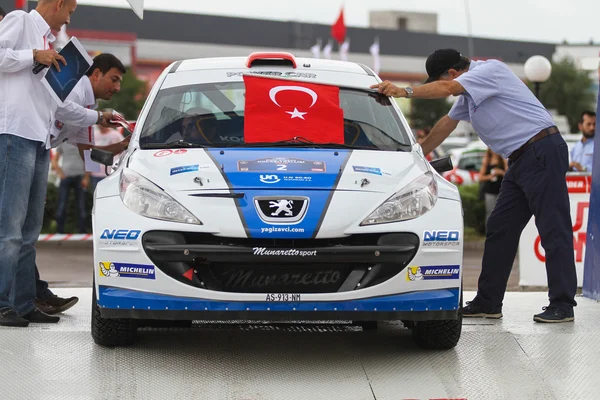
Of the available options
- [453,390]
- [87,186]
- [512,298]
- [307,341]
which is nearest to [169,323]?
[307,341]

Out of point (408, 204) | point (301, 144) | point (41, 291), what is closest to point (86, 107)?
point (41, 291)

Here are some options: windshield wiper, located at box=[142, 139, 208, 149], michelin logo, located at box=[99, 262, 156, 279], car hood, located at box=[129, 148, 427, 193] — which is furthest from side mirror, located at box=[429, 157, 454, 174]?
michelin logo, located at box=[99, 262, 156, 279]

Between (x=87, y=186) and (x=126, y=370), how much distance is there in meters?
11.5

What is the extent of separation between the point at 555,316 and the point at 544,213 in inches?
25.7

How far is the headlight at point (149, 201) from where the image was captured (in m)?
5.15

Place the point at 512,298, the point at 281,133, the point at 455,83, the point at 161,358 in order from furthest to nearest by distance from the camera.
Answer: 1. the point at 512,298
2. the point at 455,83
3. the point at 281,133
4. the point at 161,358

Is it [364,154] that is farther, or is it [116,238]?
[364,154]

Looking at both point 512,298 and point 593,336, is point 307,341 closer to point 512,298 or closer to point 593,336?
point 593,336

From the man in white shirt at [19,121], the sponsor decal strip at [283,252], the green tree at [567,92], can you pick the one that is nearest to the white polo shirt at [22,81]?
the man in white shirt at [19,121]

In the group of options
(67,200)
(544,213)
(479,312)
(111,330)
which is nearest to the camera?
(111,330)

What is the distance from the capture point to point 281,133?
6.04 metres

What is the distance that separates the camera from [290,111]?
6.25 meters

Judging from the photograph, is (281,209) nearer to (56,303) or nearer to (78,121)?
(78,121)

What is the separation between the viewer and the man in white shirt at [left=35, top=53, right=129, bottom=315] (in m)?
6.97
